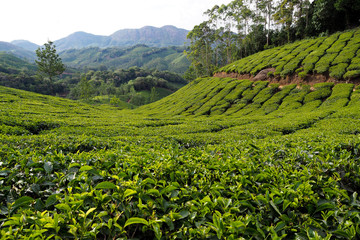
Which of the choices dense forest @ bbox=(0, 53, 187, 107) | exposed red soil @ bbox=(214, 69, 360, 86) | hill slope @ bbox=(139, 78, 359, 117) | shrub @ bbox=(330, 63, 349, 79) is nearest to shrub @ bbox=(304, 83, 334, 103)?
hill slope @ bbox=(139, 78, 359, 117)

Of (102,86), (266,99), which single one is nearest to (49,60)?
(102,86)

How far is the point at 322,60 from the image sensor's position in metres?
28.8

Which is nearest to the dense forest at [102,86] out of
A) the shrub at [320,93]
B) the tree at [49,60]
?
the tree at [49,60]

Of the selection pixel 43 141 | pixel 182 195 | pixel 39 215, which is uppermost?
pixel 39 215

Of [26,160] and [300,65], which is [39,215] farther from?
[300,65]

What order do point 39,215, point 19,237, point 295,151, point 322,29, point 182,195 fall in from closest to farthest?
point 19,237, point 39,215, point 182,195, point 295,151, point 322,29

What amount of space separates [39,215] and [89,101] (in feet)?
277

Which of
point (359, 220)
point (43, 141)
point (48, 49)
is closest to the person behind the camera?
point (359, 220)

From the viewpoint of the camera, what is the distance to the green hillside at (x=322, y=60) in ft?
83.3

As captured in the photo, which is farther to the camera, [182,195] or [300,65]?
[300,65]

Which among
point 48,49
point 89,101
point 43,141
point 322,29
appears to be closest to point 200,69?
Result: point 322,29

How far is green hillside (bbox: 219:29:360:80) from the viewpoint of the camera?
25391mm

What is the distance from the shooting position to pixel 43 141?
6.64m

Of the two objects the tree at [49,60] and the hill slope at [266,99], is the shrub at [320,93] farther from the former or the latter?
the tree at [49,60]
